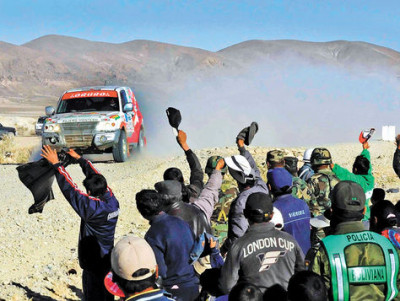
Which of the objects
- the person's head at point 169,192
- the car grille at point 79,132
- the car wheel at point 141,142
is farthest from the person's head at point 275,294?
the car wheel at point 141,142

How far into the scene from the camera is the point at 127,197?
45.8 ft

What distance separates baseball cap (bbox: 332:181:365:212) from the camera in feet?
14.0

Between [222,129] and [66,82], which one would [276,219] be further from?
[66,82]

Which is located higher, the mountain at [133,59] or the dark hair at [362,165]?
the mountain at [133,59]

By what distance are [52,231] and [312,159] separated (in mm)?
6303

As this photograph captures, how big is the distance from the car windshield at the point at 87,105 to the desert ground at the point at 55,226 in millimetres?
1518

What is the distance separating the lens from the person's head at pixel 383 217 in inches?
194

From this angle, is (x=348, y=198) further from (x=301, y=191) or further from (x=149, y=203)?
(x=301, y=191)

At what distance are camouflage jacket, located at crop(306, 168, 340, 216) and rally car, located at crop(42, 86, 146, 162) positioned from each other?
36.6ft

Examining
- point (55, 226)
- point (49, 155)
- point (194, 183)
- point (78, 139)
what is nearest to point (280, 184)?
point (194, 183)

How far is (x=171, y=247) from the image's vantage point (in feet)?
15.8

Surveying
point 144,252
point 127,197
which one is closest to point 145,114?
point 127,197

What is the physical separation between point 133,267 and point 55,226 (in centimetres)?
865

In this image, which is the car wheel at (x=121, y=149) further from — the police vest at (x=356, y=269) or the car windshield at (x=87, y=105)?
the police vest at (x=356, y=269)
